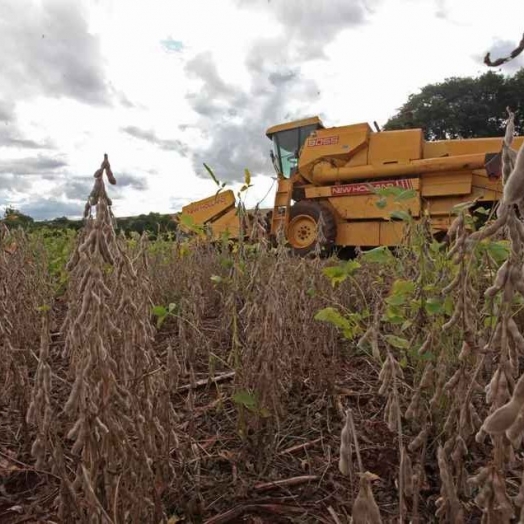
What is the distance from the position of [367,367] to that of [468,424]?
4.79 feet

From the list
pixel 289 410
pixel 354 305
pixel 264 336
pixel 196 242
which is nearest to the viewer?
pixel 264 336

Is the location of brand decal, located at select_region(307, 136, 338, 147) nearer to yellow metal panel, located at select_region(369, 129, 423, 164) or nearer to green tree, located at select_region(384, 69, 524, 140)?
yellow metal panel, located at select_region(369, 129, 423, 164)

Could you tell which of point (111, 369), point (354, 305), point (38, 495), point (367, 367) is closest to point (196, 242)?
point (354, 305)

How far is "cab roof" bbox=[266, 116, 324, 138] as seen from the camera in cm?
1228

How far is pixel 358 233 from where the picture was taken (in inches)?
416

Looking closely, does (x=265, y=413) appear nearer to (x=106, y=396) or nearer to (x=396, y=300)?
(x=396, y=300)

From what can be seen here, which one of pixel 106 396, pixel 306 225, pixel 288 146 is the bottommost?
pixel 106 396

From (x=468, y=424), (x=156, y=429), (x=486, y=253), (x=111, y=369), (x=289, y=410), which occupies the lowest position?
(x=289, y=410)

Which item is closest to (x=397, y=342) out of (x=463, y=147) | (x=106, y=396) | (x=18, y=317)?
(x=106, y=396)

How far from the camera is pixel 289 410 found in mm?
2104

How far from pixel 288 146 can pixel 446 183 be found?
4.73m

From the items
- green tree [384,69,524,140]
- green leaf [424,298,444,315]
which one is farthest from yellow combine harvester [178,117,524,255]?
green tree [384,69,524,140]

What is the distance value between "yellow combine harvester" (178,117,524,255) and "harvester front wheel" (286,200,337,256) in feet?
0.07

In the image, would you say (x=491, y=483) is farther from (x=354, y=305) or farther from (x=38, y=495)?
(x=354, y=305)
